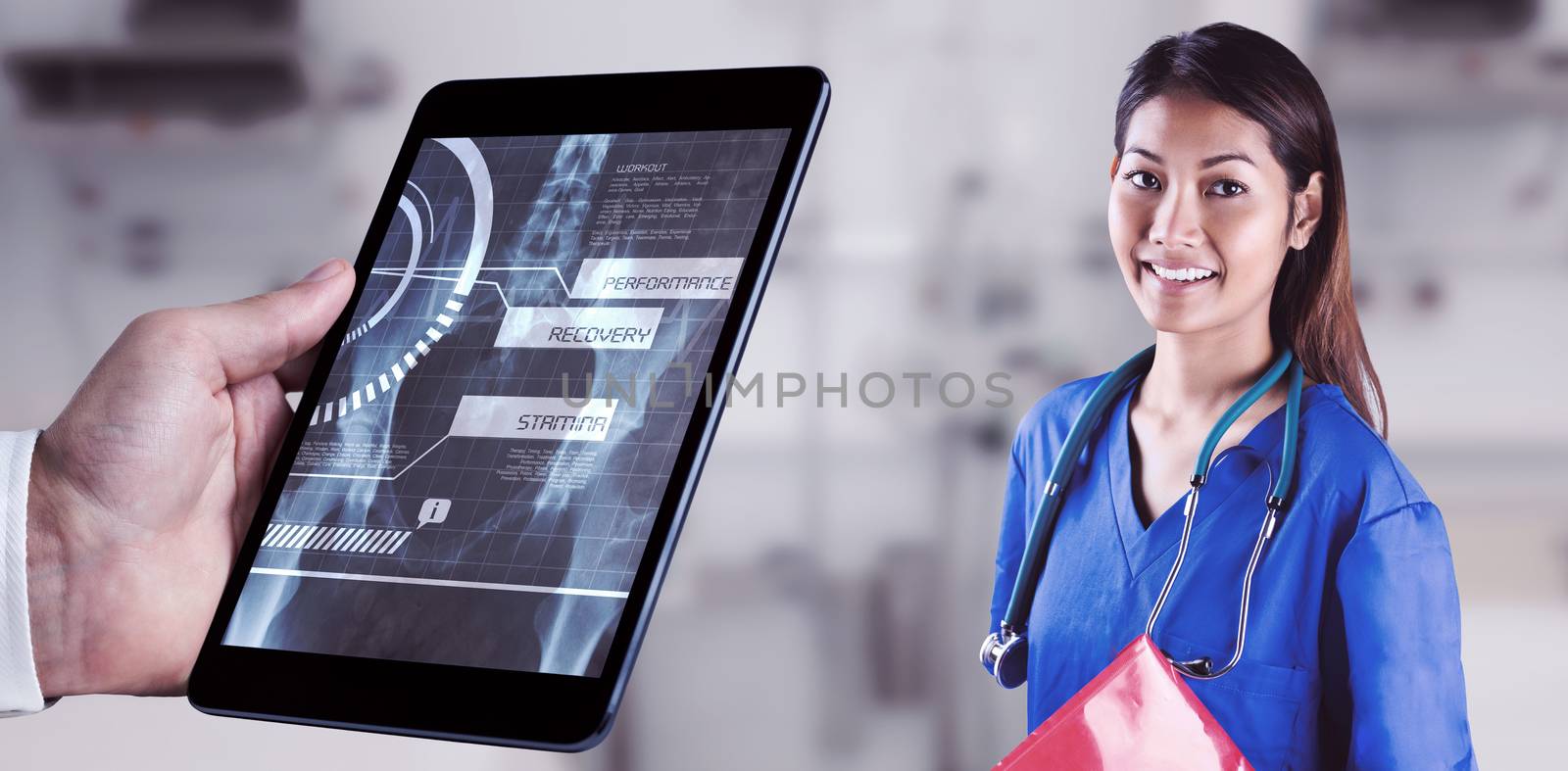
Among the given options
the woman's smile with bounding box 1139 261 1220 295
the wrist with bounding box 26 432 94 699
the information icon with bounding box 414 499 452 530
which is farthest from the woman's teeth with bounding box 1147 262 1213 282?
the wrist with bounding box 26 432 94 699

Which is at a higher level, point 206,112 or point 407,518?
point 206,112

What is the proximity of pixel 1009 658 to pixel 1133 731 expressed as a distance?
26 centimetres

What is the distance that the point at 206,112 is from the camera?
49.9 inches

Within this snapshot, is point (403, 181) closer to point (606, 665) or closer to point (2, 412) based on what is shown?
point (606, 665)

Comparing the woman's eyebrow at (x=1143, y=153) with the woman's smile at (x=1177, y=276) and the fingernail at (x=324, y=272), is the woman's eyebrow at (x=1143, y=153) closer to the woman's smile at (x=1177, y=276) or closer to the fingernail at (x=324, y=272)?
the woman's smile at (x=1177, y=276)

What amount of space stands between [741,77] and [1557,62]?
72 cm

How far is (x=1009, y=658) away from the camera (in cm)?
88

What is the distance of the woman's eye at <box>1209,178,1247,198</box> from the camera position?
0.72 m

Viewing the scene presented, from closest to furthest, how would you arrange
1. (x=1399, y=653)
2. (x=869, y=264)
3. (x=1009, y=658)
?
(x=1399, y=653), (x=1009, y=658), (x=869, y=264)

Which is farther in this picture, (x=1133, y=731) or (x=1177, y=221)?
(x=1177, y=221)

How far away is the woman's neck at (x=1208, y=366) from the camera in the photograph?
29.7 inches

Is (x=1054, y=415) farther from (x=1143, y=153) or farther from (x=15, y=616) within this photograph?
(x=15, y=616)

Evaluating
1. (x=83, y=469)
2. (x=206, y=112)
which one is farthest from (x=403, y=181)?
(x=206, y=112)
